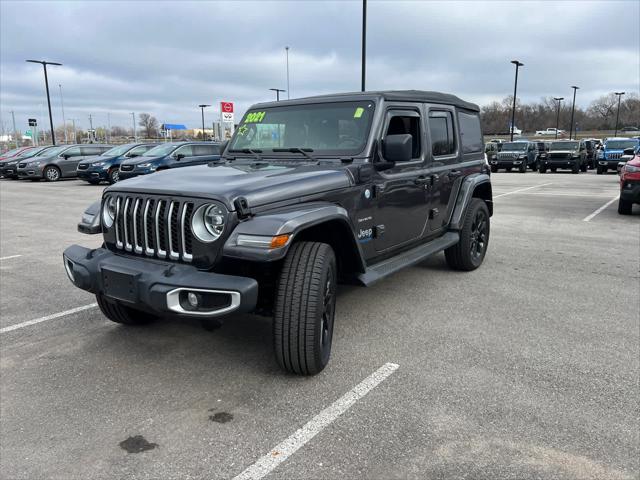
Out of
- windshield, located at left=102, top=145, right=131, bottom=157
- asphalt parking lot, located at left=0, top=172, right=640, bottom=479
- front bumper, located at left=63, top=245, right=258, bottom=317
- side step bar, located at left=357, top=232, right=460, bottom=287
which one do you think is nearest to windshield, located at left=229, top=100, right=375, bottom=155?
side step bar, located at left=357, top=232, right=460, bottom=287

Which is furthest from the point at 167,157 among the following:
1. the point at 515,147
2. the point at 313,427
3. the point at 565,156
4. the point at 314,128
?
the point at 565,156

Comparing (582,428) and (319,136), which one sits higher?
(319,136)

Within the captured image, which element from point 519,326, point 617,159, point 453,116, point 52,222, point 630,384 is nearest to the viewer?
point 630,384

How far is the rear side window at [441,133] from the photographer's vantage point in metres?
5.07

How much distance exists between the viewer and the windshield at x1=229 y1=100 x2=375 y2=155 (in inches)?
164

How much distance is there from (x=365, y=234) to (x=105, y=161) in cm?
1767

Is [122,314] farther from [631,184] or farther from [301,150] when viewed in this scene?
[631,184]

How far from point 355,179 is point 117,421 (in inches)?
88.3

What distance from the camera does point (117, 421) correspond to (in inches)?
115

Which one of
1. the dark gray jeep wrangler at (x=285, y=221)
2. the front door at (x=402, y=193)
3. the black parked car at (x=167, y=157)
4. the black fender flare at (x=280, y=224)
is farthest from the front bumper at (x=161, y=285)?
the black parked car at (x=167, y=157)

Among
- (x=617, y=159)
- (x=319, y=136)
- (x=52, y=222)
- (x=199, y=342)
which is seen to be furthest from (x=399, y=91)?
(x=617, y=159)

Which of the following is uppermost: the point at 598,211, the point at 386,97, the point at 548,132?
the point at 548,132

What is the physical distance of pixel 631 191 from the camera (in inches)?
396

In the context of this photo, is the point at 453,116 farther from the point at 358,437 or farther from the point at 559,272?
the point at 358,437
